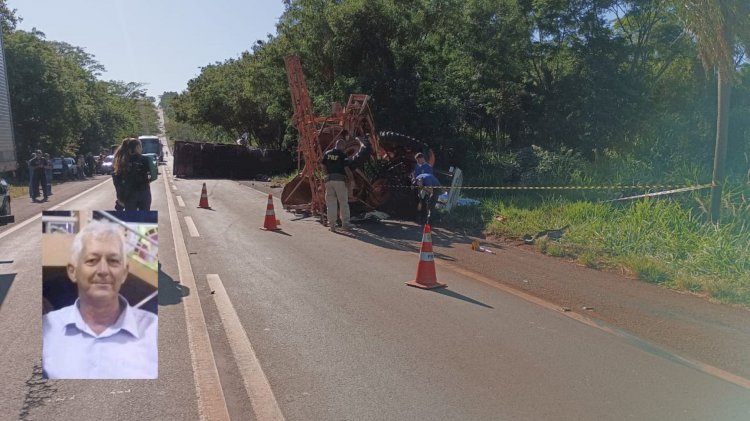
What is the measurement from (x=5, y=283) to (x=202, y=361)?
4.38 metres

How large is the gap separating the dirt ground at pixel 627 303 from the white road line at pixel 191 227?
4.14m

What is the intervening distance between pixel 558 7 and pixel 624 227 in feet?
58.3

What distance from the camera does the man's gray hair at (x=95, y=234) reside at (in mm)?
3257

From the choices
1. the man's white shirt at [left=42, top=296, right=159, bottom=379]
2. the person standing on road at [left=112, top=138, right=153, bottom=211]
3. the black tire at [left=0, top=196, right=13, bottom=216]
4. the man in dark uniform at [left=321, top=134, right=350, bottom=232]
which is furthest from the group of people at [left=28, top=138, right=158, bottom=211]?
the man's white shirt at [left=42, top=296, right=159, bottom=379]

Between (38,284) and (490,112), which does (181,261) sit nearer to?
(38,284)

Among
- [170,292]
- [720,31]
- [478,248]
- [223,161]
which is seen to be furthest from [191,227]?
[223,161]

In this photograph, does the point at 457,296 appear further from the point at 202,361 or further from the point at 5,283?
the point at 5,283

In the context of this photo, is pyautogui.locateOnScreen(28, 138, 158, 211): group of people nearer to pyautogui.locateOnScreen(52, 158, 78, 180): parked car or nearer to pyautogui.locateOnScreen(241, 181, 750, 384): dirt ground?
pyautogui.locateOnScreen(241, 181, 750, 384): dirt ground

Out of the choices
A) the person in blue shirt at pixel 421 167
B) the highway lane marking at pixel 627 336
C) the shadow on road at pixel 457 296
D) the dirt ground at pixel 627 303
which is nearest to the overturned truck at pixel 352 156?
the person in blue shirt at pixel 421 167

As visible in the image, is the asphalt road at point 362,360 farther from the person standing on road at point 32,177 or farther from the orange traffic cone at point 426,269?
the person standing on road at point 32,177

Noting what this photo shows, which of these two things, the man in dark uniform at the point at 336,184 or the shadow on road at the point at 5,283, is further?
the man in dark uniform at the point at 336,184

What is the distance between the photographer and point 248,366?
5312 millimetres

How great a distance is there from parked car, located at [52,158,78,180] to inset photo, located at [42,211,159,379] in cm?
3917

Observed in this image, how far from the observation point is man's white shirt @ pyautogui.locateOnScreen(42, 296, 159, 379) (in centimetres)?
343
